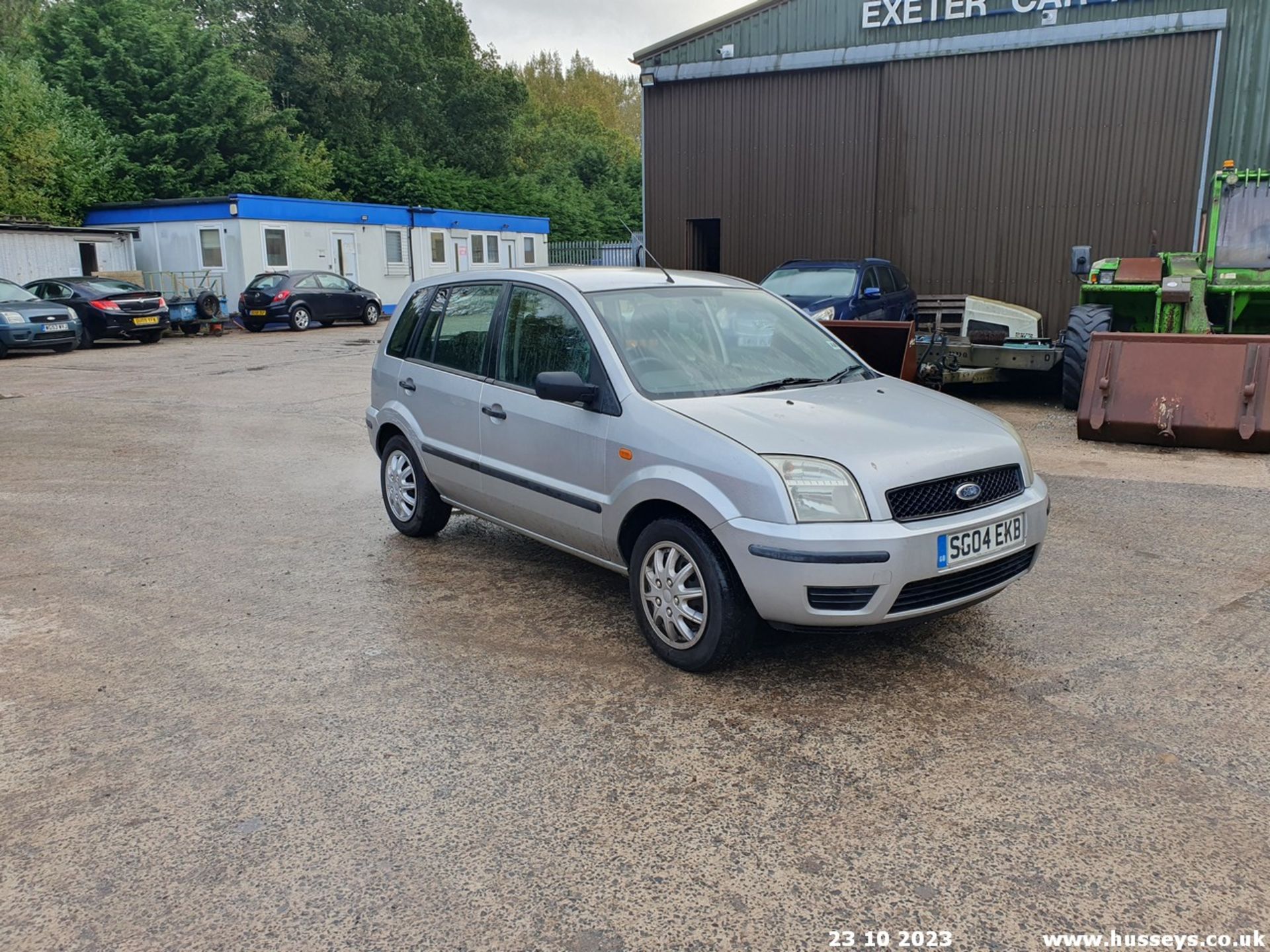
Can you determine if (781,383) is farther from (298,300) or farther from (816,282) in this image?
(298,300)

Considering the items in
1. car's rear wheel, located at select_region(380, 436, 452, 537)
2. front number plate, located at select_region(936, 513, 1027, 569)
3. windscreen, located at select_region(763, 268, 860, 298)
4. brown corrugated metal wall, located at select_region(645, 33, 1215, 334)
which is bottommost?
car's rear wheel, located at select_region(380, 436, 452, 537)

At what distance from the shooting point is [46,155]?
2912 cm

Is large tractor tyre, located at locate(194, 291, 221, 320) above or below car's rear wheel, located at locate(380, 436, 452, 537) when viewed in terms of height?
above

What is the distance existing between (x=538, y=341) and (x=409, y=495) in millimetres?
1713

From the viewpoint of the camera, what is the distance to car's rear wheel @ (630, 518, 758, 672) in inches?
156

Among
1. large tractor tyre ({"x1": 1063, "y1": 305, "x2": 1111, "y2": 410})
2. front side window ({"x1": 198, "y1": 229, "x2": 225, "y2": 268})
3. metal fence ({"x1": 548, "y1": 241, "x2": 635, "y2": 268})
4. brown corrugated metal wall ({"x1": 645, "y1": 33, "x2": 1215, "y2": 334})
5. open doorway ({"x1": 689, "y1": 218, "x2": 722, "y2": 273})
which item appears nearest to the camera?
large tractor tyre ({"x1": 1063, "y1": 305, "x2": 1111, "y2": 410})

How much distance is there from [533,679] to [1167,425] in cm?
703

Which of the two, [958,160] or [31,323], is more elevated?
[958,160]

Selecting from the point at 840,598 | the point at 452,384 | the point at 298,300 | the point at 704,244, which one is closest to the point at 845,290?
the point at 704,244

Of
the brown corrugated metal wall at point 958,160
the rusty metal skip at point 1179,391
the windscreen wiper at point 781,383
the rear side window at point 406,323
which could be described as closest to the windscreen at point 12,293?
the brown corrugated metal wall at point 958,160

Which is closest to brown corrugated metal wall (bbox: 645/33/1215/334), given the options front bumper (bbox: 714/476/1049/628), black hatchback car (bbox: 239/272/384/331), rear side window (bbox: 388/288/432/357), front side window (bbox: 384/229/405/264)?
black hatchback car (bbox: 239/272/384/331)

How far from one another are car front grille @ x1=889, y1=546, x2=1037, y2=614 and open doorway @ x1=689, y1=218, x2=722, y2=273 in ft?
50.4

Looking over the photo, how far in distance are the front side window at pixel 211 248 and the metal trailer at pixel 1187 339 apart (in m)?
22.6

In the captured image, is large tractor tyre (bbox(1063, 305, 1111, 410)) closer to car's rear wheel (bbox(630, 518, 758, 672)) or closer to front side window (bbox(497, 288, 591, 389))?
front side window (bbox(497, 288, 591, 389))
